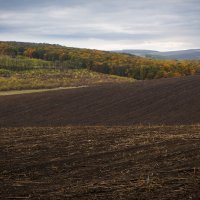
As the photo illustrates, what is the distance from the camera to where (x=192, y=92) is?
39875 millimetres

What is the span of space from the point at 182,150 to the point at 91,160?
10.6ft

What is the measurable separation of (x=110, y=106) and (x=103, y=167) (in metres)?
25.8

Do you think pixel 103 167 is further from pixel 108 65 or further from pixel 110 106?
pixel 108 65

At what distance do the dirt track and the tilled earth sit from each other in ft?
41.5

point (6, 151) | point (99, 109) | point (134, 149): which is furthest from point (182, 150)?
point (99, 109)

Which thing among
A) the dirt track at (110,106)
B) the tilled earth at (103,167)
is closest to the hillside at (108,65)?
the dirt track at (110,106)

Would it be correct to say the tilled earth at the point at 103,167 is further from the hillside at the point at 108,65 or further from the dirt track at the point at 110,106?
the hillside at the point at 108,65

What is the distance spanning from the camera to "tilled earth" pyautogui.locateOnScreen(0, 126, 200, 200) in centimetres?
1053

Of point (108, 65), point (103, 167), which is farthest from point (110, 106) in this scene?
point (108, 65)

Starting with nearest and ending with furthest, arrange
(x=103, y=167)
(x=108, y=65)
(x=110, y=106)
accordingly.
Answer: (x=103, y=167), (x=110, y=106), (x=108, y=65)

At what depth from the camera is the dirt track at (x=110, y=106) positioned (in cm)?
3365

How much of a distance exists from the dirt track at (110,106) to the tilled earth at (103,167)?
1265cm

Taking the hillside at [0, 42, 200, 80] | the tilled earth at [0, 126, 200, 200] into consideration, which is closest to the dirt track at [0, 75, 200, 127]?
the tilled earth at [0, 126, 200, 200]

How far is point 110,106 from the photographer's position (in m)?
39.4
